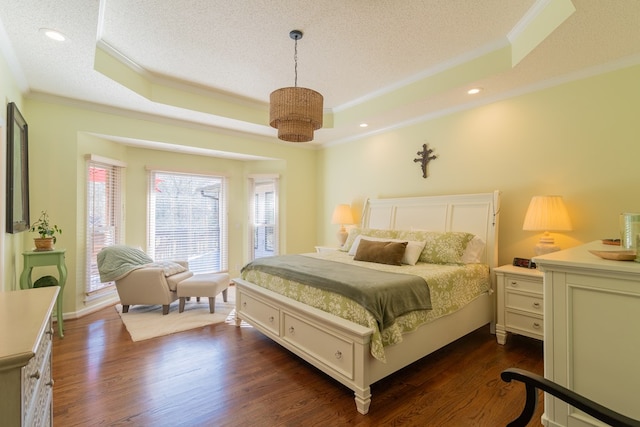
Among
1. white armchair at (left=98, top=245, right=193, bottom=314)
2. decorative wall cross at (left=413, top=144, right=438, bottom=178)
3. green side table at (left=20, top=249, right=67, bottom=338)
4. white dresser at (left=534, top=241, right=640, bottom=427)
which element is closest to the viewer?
white dresser at (left=534, top=241, right=640, bottom=427)

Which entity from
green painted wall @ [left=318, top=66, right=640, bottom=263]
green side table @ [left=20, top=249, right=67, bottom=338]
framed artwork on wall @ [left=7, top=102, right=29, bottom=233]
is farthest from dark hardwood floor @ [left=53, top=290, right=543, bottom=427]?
green painted wall @ [left=318, top=66, right=640, bottom=263]

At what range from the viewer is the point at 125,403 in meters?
2.03

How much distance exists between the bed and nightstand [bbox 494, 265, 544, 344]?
0.17m

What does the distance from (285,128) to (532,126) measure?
2655mm

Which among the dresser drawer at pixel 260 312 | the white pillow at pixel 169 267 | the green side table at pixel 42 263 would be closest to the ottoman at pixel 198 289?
the white pillow at pixel 169 267

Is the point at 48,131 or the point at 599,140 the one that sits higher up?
the point at 48,131

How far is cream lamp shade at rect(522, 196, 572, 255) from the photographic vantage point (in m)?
2.70

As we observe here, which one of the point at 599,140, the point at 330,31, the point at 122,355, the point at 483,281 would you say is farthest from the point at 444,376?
the point at 330,31

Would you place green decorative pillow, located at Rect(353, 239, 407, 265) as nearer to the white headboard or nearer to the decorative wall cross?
the white headboard

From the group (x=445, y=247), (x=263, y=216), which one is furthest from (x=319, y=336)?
(x=263, y=216)

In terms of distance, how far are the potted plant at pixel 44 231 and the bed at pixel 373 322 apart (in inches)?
80.9

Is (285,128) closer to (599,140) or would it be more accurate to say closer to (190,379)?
(190,379)

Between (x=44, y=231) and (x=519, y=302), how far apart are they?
495cm

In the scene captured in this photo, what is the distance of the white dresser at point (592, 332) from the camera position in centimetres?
127
